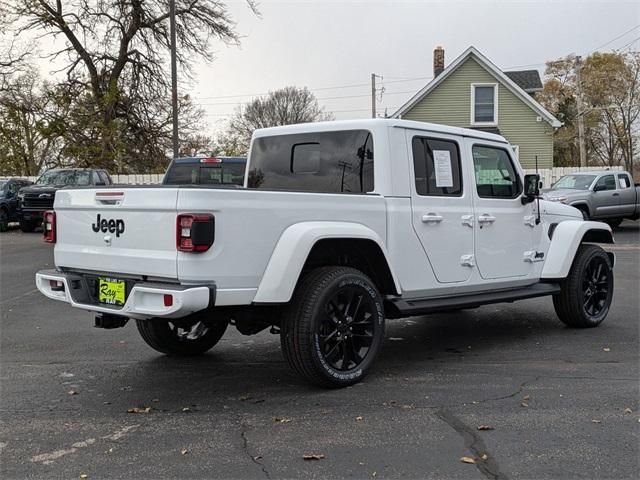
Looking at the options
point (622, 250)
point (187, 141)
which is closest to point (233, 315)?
point (622, 250)

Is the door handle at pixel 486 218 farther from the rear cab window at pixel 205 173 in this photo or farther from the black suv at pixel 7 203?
the black suv at pixel 7 203

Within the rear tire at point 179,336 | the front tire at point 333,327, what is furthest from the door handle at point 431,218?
the rear tire at point 179,336

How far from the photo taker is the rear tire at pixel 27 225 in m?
20.4

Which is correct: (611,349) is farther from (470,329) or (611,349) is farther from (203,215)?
(203,215)

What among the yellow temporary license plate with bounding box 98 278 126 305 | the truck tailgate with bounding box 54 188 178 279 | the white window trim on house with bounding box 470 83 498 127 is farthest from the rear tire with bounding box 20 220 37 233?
the white window trim on house with bounding box 470 83 498 127

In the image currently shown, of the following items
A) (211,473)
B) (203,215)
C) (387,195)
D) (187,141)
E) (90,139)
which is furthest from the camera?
(187,141)

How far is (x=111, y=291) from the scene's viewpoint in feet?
14.4

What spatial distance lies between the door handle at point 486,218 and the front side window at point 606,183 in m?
14.7

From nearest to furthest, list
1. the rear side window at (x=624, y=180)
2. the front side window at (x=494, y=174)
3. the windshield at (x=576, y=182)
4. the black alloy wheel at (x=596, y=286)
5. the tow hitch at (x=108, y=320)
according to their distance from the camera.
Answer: the tow hitch at (x=108, y=320)
the front side window at (x=494, y=174)
the black alloy wheel at (x=596, y=286)
the windshield at (x=576, y=182)
the rear side window at (x=624, y=180)

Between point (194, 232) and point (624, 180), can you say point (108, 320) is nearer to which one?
A: point (194, 232)

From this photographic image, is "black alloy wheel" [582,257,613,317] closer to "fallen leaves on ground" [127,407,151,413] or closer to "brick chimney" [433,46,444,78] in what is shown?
"fallen leaves on ground" [127,407,151,413]

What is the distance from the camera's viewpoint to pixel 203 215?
3939mm

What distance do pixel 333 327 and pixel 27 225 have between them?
18.5 metres

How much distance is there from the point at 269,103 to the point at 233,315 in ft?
188
